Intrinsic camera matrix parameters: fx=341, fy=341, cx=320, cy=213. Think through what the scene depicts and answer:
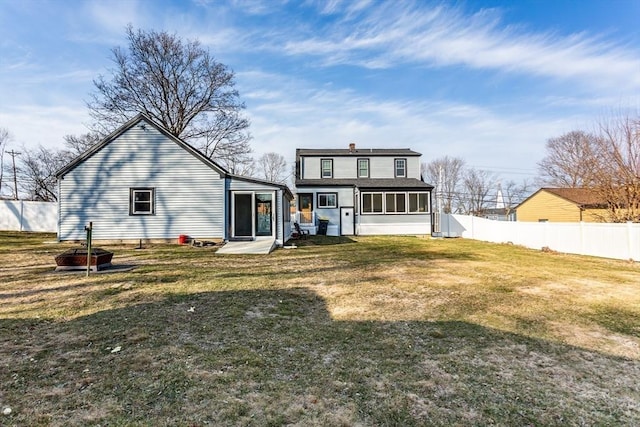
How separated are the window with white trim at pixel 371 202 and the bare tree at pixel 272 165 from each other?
28.2 metres

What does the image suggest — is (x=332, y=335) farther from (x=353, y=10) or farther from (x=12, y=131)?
(x=12, y=131)

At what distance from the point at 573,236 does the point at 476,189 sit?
3654cm

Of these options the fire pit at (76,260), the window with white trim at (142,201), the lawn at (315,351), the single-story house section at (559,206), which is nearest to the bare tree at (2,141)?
the window with white trim at (142,201)

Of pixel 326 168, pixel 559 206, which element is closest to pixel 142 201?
pixel 326 168

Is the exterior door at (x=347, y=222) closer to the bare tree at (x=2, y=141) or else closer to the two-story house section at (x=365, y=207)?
the two-story house section at (x=365, y=207)

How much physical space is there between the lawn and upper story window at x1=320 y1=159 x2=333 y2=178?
1891cm

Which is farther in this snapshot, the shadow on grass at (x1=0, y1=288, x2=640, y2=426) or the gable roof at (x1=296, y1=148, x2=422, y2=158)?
the gable roof at (x1=296, y1=148, x2=422, y2=158)

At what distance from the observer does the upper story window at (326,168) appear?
26.3 m

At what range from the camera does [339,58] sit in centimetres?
1648

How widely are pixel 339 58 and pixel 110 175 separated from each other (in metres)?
A: 11.8

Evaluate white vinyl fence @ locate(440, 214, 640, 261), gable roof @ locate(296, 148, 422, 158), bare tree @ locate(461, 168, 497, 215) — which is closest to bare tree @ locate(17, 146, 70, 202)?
gable roof @ locate(296, 148, 422, 158)

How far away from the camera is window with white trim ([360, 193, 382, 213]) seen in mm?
23469

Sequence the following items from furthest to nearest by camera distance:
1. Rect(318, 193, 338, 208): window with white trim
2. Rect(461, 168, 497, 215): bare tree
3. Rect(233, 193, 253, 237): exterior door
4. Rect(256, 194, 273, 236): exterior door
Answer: Rect(461, 168, 497, 215): bare tree
Rect(318, 193, 338, 208): window with white trim
Rect(233, 193, 253, 237): exterior door
Rect(256, 194, 273, 236): exterior door

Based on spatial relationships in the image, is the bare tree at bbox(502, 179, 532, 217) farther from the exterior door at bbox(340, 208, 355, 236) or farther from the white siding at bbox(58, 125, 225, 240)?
the white siding at bbox(58, 125, 225, 240)
